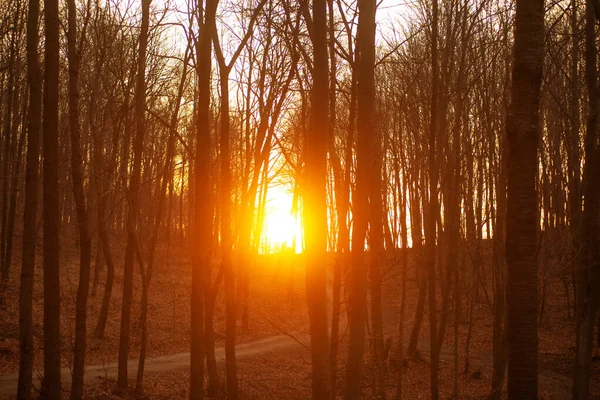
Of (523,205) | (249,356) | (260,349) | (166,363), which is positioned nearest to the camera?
(523,205)

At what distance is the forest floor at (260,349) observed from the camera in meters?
14.5

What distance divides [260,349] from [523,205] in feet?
57.3

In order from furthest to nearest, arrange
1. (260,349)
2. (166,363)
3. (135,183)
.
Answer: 1. (260,349)
2. (166,363)
3. (135,183)

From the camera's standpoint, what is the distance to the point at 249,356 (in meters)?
19.3

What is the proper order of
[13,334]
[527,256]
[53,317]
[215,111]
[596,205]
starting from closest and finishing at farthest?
[527,256]
[53,317]
[596,205]
[13,334]
[215,111]

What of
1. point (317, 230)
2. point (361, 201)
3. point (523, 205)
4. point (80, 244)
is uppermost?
point (361, 201)

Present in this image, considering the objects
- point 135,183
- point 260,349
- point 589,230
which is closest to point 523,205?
point 589,230

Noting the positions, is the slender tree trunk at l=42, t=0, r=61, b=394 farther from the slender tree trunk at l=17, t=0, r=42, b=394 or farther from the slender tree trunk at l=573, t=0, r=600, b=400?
the slender tree trunk at l=573, t=0, r=600, b=400

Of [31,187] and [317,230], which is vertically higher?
[31,187]

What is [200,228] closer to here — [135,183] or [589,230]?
[135,183]

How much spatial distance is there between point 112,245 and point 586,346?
108 ft

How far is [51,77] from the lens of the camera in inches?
337

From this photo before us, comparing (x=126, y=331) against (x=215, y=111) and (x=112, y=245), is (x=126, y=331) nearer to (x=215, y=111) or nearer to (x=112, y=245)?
(x=215, y=111)

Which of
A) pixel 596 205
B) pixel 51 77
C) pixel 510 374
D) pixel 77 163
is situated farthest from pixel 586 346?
pixel 51 77
